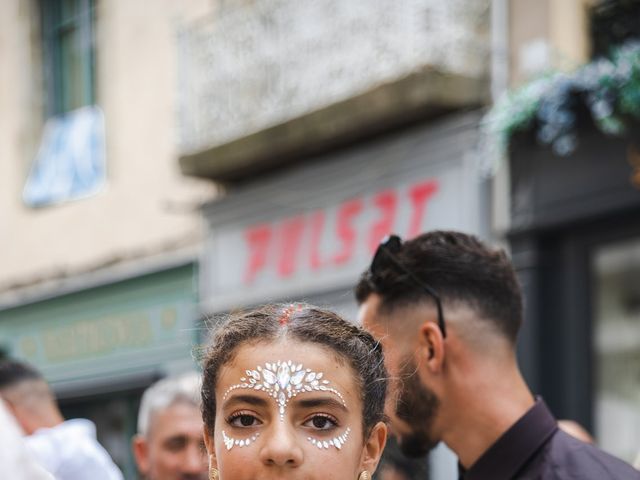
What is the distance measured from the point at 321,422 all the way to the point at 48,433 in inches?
109

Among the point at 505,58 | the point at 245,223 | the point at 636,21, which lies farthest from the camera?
the point at 245,223

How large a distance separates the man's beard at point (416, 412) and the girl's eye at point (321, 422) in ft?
3.37

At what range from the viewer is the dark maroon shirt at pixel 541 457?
328 centimetres

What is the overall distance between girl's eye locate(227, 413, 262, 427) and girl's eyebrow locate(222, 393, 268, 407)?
0.09 feet

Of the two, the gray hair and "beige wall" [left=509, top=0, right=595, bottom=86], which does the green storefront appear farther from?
the gray hair

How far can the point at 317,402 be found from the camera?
256 centimetres

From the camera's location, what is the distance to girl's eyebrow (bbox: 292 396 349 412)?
2543 mm

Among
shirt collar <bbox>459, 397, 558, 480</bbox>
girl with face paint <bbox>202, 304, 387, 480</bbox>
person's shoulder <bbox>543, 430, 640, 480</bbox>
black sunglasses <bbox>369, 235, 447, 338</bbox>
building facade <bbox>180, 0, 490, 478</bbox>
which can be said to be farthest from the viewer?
building facade <bbox>180, 0, 490, 478</bbox>

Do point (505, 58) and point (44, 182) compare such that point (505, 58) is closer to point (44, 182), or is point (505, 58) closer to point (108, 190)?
point (108, 190)

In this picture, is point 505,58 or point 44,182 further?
point 44,182

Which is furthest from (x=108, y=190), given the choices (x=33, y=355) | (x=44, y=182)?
(x=33, y=355)

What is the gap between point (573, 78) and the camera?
8.26m

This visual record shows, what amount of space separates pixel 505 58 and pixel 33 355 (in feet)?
24.3

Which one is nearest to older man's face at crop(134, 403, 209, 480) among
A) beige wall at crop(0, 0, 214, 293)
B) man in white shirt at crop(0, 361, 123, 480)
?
man in white shirt at crop(0, 361, 123, 480)
